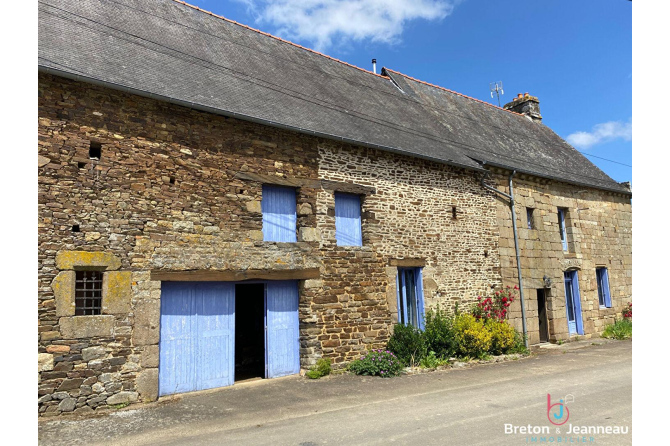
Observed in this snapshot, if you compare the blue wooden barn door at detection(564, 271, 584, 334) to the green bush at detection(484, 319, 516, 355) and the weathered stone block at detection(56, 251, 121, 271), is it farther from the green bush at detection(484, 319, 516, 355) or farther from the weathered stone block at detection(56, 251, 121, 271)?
the weathered stone block at detection(56, 251, 121, 271)

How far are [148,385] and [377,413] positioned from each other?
334cm

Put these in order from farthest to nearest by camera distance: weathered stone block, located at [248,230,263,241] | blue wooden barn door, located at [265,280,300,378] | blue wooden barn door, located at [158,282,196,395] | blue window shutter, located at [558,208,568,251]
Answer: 1. blue window shutter, located at [558,208,568,251]
2. blue wooden barn door, located at [265,280,300,378]
3. weathered stone block, located at [248,230,263,241]
4. blue wooden barn door, located at [158,282,196,395]

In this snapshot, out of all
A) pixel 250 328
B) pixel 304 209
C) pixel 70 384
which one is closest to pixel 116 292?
pixel 70 384

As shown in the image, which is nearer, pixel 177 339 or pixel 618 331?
pixel 177 339

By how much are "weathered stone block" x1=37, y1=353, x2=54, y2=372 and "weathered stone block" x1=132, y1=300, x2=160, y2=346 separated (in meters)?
1.02

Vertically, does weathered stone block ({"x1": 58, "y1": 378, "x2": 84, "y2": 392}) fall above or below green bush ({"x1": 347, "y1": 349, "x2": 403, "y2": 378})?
above

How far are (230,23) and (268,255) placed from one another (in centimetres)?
689

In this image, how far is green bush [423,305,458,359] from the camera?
9.17 metres

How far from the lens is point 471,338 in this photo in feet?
31.1

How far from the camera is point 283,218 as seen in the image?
827 centimetres

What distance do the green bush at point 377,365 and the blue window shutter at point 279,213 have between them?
2622 millimetres

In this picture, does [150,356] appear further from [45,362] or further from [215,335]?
[45,362]

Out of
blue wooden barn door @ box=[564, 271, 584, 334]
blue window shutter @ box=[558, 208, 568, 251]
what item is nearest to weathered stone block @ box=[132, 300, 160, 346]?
blue wooden barn door @ box=[564, 271, 584, 334]

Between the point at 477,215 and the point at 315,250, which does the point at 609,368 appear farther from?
the point at 315,250
